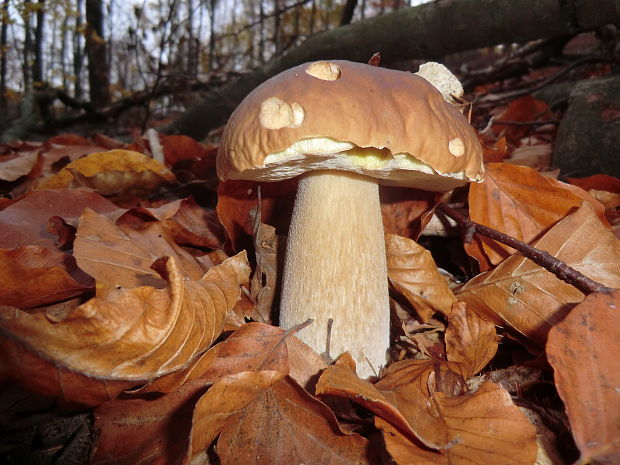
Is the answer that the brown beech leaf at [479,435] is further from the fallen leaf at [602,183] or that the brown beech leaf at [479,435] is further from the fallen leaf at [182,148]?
the fallen leaf at [182,148]

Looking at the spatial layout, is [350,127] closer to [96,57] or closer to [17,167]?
[17,167]

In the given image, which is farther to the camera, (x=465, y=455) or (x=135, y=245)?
(x=135, y=245)

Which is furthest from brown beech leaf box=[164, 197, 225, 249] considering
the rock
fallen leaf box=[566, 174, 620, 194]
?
the rock

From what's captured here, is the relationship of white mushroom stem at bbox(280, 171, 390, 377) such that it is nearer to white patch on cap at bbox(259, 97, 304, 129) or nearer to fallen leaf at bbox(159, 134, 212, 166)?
white patch on cap at bbox(259, 97, 304, 129)

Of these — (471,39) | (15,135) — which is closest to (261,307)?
(471,39)

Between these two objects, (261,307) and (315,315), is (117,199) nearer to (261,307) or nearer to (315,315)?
(261,307)

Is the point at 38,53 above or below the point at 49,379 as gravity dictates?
above

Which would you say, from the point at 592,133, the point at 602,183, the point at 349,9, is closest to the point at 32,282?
the point at 602,183

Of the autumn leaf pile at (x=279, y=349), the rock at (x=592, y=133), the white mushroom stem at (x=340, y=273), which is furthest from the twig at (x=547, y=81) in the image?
the white mushroom stem at (x=340, y=273)
